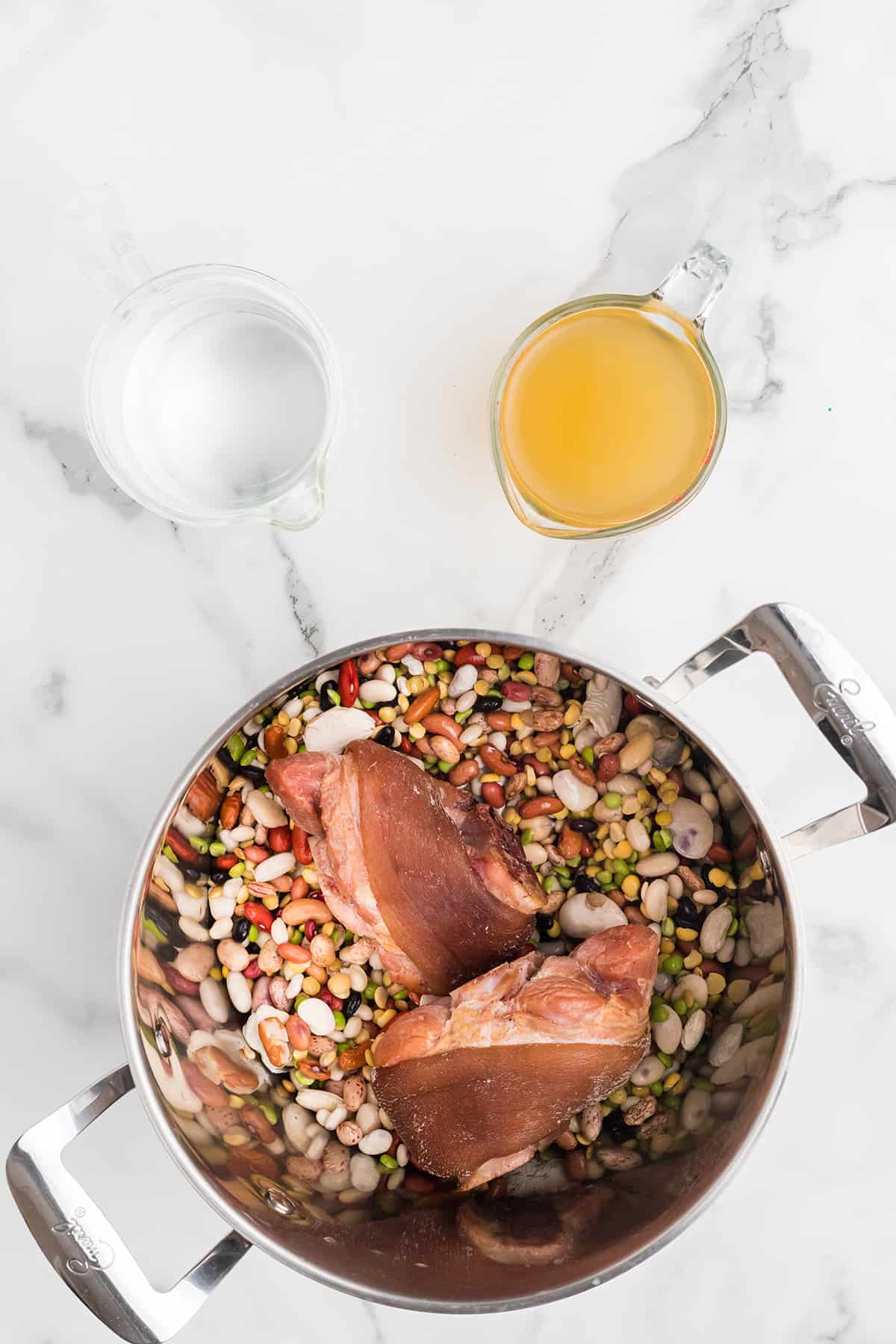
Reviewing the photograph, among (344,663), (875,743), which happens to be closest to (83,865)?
(344,663)

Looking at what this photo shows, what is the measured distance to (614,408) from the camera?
97 centimetres

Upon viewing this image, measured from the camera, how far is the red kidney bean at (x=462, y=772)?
100 cm

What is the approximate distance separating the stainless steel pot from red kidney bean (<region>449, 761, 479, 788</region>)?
197 mm

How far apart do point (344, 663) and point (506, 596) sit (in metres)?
0.18

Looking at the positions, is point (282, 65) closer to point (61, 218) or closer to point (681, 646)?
point (61, 218)

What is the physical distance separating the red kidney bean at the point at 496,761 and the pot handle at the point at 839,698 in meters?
0.25

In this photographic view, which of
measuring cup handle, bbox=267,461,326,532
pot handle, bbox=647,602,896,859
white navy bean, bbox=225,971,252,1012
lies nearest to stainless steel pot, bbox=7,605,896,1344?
pot handle, bbox=647,602,896,859

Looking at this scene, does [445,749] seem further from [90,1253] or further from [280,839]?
[90,1253]

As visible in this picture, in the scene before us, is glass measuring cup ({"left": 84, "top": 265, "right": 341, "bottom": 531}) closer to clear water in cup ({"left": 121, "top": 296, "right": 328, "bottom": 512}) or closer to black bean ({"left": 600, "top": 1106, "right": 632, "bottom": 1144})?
clear water in cup ({"left": 121, "top": 296, "right": 328, "bottom": 512})

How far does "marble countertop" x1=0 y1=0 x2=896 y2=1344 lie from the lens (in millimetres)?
1011

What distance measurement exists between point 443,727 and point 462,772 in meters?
0.05

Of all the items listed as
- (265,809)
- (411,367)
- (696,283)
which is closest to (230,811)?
(265,809)

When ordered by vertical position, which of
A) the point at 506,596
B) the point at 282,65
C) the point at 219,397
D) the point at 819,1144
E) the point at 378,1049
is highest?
the point at 282,65

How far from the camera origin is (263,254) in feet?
3.33
